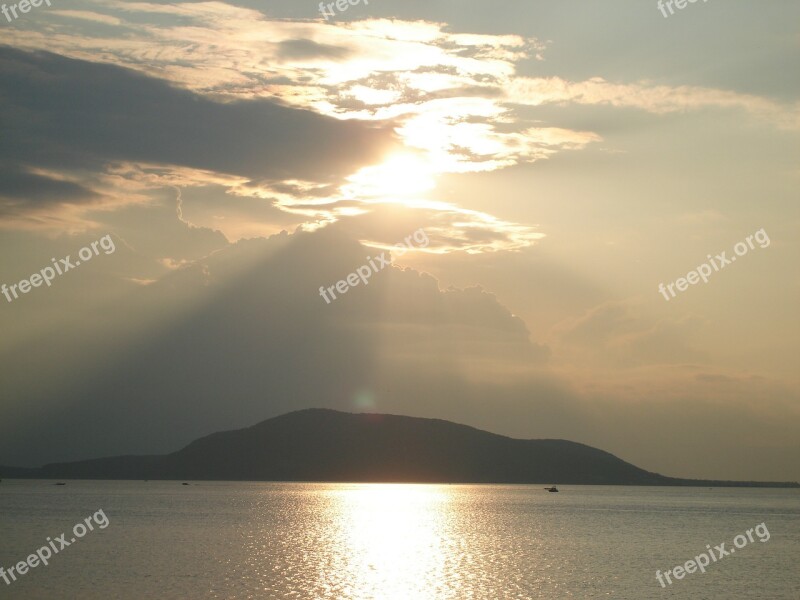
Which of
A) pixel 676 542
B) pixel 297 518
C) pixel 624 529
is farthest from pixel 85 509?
pixel 676 542

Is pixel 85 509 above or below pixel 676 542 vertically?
above

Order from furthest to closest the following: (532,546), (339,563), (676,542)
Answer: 1. (676,542)
2. (532,546)
3. (339,563)

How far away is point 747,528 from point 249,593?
466 ft

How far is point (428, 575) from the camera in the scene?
89312mm

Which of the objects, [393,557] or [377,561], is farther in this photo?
[393,557]

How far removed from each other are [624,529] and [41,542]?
3907 inches

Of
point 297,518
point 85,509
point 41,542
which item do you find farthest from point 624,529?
point 85,509

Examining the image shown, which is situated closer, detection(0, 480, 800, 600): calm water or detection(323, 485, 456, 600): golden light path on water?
detection(0, 480, 800, 600): calm water

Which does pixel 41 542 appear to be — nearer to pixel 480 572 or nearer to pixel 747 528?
pixel 480 572

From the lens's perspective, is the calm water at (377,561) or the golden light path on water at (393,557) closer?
the calm water at (377,561)

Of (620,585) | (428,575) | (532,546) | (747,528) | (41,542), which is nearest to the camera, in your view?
(620,585)

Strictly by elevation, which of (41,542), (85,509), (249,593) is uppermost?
(85,509)

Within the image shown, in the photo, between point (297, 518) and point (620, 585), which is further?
point (297, 518)

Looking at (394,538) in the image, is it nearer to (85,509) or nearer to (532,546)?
(532,546)
